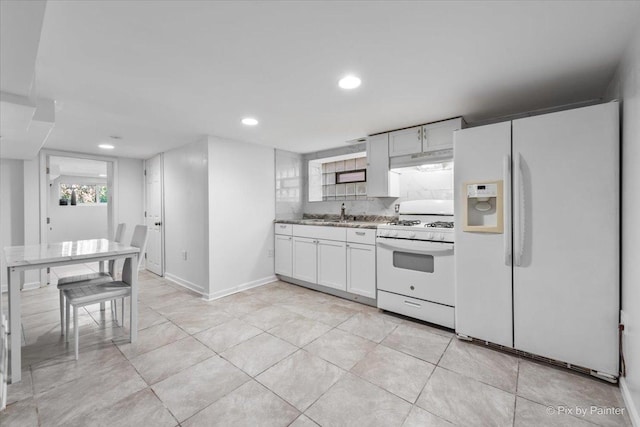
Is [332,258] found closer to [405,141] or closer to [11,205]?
[405,141]

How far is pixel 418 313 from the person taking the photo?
2674 millimetres

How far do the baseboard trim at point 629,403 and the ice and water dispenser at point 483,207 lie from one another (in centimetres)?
111

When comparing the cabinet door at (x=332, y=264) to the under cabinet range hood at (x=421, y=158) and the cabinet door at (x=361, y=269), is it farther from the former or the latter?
the under cabinet range hood at (x=421, y=158)

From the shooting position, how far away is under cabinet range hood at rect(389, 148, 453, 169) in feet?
9.29

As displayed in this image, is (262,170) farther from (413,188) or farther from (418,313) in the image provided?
(418,313)

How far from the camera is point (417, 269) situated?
2.70m

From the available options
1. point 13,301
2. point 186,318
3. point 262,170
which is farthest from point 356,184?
point 13,301

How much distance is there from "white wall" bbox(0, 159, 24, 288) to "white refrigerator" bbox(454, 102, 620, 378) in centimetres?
586

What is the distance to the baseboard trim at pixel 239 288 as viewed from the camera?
3424 mm

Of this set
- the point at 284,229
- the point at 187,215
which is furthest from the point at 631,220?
the point at 187,215

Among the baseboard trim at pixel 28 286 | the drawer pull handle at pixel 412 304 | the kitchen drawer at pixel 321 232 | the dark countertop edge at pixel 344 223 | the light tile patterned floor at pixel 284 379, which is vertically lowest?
the light tile patterned floor at pixel 284 379

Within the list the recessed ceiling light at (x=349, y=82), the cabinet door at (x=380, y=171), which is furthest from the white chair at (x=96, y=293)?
the cabinet door at (x=380, y=171)

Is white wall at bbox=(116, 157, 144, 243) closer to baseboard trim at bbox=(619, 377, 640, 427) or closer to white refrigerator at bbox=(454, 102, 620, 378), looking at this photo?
white refrigerator at bbox=(454, 102, 620, 378)

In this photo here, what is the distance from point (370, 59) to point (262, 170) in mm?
2698
